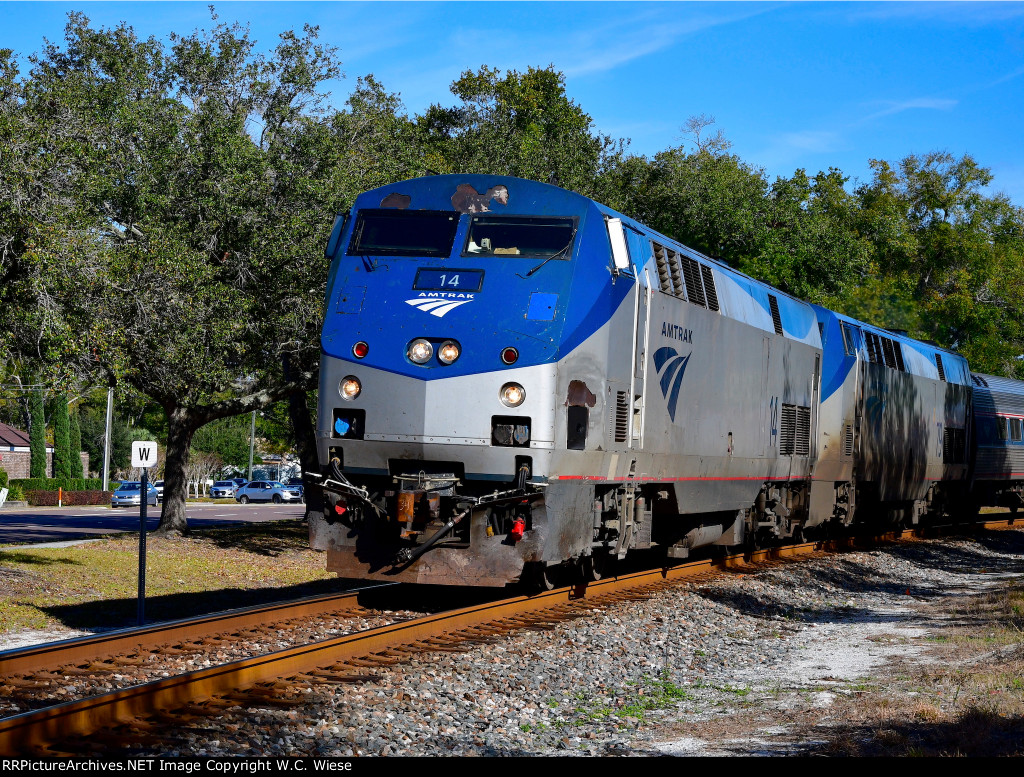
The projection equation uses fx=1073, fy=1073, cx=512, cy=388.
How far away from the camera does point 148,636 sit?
391 inches

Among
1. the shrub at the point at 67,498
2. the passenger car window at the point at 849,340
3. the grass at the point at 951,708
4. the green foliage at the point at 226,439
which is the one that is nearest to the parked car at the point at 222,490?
the shrub at the point at 67,498

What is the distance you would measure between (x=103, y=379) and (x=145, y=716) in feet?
40.5

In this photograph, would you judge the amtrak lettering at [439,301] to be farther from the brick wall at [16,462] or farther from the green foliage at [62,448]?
the brick wall at [16,462]

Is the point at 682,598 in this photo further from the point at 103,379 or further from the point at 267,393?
the point at 267,393

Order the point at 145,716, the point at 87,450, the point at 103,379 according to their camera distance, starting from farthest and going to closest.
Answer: the point at 87,450, the point at 103,379, the point at 145,716

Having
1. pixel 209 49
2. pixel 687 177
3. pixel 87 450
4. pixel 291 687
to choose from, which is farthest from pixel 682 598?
pixel 87 450

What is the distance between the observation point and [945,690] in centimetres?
888

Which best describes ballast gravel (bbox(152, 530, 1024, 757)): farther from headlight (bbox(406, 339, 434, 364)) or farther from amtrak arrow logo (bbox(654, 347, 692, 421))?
headlight (bbox(406, 339, 434, 364))

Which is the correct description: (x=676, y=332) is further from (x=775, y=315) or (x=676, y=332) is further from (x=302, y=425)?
(x=302, y=425)

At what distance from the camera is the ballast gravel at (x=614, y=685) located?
279 inches

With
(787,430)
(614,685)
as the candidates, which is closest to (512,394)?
(614,685)

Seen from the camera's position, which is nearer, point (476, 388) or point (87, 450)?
point (476, 388)

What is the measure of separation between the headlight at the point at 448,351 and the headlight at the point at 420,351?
107 mm

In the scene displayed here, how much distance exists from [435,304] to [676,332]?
150 inches
